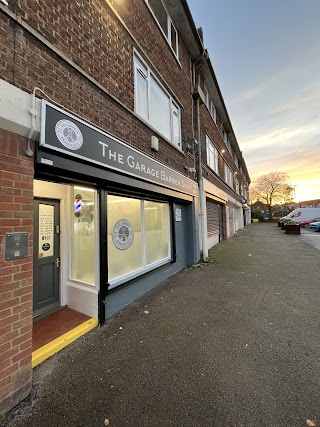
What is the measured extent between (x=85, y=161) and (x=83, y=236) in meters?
1.71

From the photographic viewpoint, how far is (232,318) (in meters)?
3.77

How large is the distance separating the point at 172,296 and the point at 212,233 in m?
7.74

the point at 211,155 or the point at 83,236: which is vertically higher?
the point at 211,155

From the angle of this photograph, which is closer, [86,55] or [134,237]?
[86,55]

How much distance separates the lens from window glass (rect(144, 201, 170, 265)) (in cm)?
556

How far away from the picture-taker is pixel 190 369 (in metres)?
2.57

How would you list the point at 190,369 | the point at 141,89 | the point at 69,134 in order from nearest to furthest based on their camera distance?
1. the point at 190,369
2. the point at 69,134
3. the point at 141,89

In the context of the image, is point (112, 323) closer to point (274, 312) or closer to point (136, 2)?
point (274, 312)

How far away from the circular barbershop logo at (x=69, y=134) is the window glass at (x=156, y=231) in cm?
270

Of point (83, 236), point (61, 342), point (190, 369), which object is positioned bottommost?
point (190, 369)

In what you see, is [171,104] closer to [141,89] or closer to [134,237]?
[141,89]

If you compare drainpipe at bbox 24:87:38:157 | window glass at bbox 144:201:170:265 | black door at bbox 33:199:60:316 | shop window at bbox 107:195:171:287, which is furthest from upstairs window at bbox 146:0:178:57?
black door at bbox 33:199:60:316

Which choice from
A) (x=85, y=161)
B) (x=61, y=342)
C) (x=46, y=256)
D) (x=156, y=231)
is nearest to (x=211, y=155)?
(x=156, y=231)

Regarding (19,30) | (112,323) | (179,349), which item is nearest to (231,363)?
(179,349)
